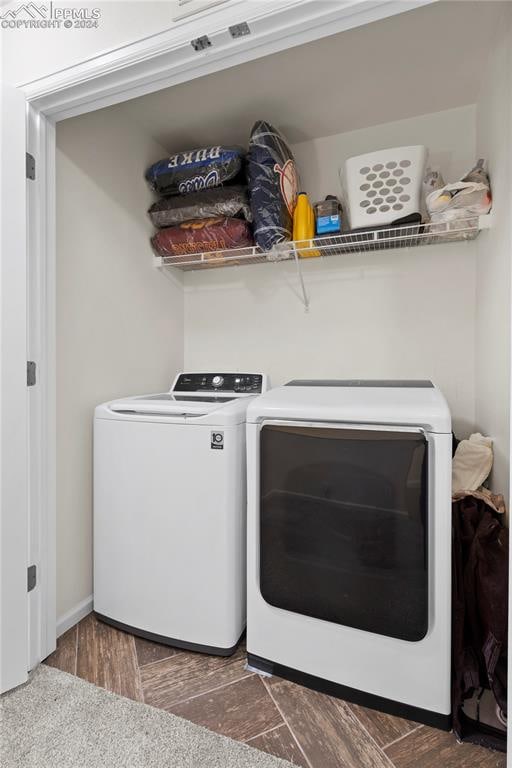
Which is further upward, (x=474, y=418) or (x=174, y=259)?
(x=174, y=259)

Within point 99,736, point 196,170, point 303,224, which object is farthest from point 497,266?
point 99,736

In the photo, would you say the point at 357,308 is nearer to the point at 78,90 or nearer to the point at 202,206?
the point at 202,206

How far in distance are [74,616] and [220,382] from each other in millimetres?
1279

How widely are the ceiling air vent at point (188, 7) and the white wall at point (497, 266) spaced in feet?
3.15

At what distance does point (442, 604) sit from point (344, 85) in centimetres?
213

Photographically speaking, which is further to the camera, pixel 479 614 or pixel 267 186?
pixel 267 186

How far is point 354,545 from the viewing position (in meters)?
1.32

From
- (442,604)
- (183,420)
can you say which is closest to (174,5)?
(183,420)

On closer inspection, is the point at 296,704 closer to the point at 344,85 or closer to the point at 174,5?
the point at 174,5

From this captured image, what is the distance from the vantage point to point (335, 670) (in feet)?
4.46

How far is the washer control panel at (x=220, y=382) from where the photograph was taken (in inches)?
83.7

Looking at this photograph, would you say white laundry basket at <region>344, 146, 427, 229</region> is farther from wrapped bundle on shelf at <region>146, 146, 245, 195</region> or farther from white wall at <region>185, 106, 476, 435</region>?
wrapped bundle on shelf at <region>146, 146, 245, 195</region>

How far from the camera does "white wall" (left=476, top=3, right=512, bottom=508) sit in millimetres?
1309

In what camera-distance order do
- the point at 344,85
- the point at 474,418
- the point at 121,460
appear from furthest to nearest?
the point at 474,418 → the point at 344,85 → the point at 121,460
